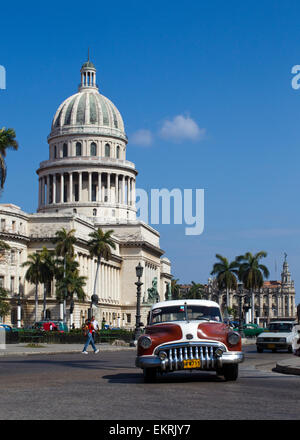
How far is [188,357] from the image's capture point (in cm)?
1638

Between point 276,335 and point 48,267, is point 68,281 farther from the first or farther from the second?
point 276,335

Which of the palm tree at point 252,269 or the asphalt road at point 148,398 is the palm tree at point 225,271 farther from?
the asphalt road at point 148,398

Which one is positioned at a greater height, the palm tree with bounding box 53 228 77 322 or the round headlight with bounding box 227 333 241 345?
the palm tree with bounding box 53 228 77 322

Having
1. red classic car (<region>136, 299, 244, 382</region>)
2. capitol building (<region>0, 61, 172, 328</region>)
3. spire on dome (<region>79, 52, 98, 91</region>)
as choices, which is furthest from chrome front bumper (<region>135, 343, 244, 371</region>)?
spire on dome (<region>79, 52, 98, 91</region>)

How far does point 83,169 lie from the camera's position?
131875 millimetres

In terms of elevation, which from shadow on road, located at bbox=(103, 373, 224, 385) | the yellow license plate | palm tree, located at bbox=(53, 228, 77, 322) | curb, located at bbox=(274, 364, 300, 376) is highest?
palm tree, located at bbox=(53, 228, 77, 322)

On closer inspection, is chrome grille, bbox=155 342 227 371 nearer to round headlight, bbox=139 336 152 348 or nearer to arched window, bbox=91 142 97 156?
round headlight, bbox=139 336 152 348

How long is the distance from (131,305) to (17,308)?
103 ft

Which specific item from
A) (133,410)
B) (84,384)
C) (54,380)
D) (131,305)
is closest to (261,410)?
(133,410)

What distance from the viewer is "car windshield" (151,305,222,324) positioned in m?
17.8

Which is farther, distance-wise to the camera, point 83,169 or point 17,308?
point 83,169

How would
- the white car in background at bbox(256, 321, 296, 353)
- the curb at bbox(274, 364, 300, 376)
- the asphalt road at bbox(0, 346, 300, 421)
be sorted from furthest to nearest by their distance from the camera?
the white car in background at bbox(256, 321, 296, 353), the curb at bbox(274, 364, 300, 376), the asphalt road at bbox(0, 346, 300, 421)

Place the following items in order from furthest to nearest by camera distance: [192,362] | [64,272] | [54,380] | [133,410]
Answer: [64,272], [54,380], [192,362], [133,410]
